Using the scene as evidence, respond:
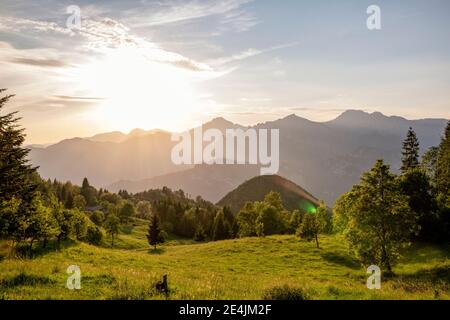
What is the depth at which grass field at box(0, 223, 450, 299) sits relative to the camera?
1541 centimetres

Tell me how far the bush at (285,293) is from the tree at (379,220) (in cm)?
2973

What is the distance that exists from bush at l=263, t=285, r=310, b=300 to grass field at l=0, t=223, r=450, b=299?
57cm

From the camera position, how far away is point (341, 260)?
182 ft

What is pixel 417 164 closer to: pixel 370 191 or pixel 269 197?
pixel 269 197

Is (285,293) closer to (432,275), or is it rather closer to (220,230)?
(432,275)

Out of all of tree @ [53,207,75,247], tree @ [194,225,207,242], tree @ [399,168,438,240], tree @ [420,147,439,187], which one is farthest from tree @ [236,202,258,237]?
tree @ [53,207,75,247]

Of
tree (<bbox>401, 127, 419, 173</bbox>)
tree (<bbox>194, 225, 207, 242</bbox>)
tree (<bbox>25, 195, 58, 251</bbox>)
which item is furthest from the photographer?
tree (<bbox>194, 225, 207, 242</bbox>)

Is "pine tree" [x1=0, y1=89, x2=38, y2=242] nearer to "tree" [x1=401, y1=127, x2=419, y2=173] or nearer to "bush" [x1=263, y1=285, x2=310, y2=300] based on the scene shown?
"bush" [x1=263, y1=285, x2=310, y2=300]

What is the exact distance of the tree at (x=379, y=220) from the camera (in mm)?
41219

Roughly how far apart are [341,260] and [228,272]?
69.0 ft

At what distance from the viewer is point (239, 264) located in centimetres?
5209

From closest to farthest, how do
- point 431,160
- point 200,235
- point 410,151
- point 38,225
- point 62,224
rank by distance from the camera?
1. point 38,225
2. point 62,224
3. point 431,160
4. point 410,151
5. point 200,235

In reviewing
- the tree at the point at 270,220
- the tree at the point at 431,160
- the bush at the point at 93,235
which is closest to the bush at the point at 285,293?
the bush at the point at 93,235

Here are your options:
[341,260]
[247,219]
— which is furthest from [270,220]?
[341,260]
